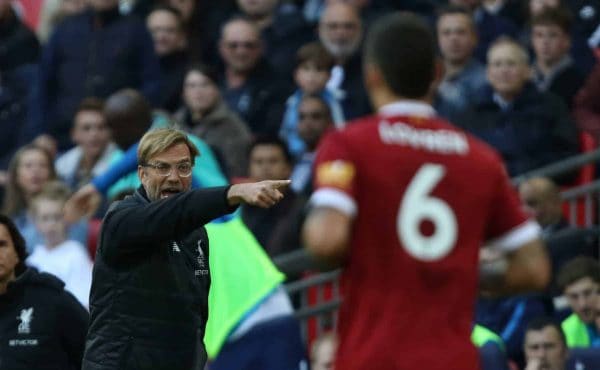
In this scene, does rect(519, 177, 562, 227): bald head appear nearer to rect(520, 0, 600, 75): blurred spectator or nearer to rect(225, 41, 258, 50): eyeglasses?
rect(520, 0, 600, 75): blurred spectator

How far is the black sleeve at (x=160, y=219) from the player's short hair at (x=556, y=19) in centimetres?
617

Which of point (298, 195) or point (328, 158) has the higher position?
point (328, 158)

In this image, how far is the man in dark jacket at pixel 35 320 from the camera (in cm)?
739

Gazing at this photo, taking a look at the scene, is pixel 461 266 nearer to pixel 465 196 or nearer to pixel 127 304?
pixel 465 196

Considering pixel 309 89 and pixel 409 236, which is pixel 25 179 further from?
pixel 409 236

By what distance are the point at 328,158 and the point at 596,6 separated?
8.61 meters

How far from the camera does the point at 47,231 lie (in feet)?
38.2

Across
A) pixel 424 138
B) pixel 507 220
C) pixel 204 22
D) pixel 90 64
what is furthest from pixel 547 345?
pixel 204 22

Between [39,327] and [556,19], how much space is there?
19.2 feet

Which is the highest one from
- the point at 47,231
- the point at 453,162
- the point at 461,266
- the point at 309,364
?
the point at 453,162

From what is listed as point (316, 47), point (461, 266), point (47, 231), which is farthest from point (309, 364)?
point (461, 266)

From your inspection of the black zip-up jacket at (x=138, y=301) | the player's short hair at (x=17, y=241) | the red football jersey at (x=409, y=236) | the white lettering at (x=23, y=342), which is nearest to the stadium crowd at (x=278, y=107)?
the player's short hair at (x=17, y=241)

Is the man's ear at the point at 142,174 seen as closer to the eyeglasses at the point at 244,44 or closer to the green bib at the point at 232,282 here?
the green bib at the point at 232,282

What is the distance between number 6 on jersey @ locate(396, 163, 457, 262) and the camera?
4.91 meters
